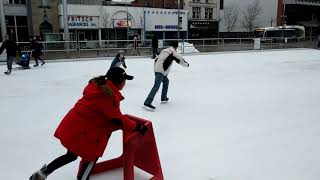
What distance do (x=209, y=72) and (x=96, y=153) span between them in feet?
28.8

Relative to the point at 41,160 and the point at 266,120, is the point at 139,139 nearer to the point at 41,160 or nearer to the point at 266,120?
the point at 41,160

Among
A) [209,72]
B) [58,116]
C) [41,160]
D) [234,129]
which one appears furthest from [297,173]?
[209,72]

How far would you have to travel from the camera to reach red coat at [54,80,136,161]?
8.30ft

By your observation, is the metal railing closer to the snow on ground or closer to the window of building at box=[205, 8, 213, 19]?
the snow on ground

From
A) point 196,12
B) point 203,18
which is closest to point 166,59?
point 196,12

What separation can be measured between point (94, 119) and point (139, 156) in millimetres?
751

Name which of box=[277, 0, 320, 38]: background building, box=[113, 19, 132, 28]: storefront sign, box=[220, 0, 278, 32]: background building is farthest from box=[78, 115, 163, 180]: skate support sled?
box=[277, 0, 320, 38]: background building

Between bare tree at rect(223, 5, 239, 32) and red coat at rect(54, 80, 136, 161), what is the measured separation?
1807 inches

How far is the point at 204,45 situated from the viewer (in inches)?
826

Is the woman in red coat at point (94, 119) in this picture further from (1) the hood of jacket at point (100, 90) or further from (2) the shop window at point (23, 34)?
(2) the shop window at point (23, 34)

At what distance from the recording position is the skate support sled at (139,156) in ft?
9.09

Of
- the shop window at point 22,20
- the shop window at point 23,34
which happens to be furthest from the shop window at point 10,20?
the shop window at point 23,34

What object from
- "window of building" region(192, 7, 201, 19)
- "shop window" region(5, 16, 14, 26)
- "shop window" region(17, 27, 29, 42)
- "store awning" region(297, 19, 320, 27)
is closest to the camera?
"shop window" region(5, 16, 14, 26)

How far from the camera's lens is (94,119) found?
8.55ft
